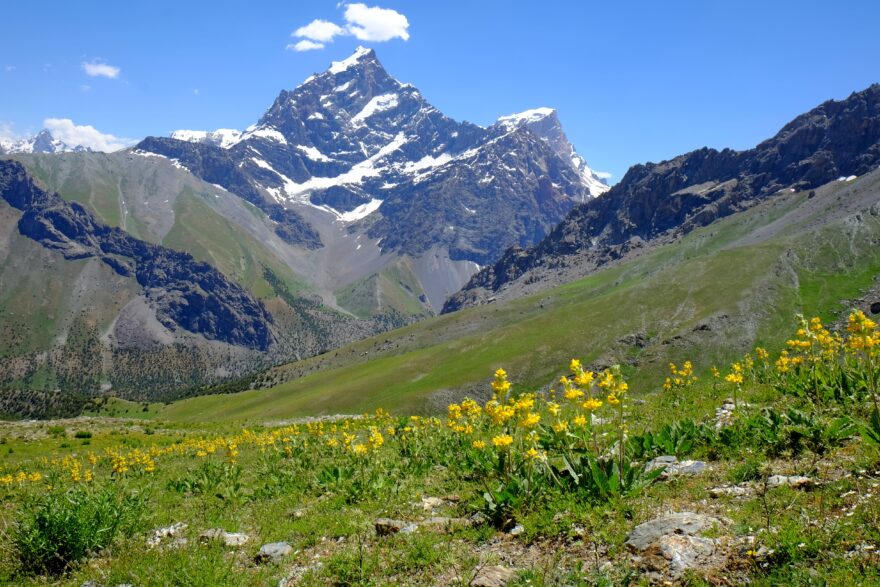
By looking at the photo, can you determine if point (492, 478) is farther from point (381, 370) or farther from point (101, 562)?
point (381, 370)

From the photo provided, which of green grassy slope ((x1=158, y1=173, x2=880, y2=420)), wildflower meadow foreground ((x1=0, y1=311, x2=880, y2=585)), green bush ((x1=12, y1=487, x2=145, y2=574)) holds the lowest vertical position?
green grassy slope ((x1=158, y1=173, x2=880, y2=420))

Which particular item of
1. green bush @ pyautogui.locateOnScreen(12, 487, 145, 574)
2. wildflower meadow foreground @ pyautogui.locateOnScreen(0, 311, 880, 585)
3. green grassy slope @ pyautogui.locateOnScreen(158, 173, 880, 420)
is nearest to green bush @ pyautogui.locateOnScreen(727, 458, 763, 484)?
wildflower meadow foreground @ pyautogui.locateOnScreen(0, 311, 880, 585)

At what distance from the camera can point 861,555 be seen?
→ 665 cm

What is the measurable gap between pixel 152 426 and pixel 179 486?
5187cm

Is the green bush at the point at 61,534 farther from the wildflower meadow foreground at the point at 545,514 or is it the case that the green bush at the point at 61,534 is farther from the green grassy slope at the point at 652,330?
the green grassy slope at the point at 652,330

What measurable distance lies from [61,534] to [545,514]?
9393mm

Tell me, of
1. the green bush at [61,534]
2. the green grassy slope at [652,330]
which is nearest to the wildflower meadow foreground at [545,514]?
the green bush at [61,534]

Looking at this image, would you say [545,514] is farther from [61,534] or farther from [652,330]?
[652,330]

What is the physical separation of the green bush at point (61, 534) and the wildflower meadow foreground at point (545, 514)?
0.03 m

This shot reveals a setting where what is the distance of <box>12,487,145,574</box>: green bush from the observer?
10312 millimetres

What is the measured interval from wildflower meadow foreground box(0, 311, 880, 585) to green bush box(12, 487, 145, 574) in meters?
0.03

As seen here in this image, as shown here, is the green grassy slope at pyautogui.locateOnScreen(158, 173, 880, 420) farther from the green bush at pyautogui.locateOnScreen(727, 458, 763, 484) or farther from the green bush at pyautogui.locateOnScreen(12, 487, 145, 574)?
the green bush at pyautogui.locateOnScreen(12, 487, 145, 574)

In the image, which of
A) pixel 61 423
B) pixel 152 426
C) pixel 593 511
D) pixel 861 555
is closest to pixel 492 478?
pixel 593 511

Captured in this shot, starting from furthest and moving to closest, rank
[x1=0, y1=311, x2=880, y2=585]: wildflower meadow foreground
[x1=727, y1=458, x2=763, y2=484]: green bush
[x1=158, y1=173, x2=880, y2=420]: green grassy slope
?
[x1=158, y1=173, x2=880, y2=420]: green grassy slope, [x1=727, y1=458, x2=763, y2=484]: green bush, [x1=0, y1=311, x2=880, y2=585]: wildflower meadow foreground
